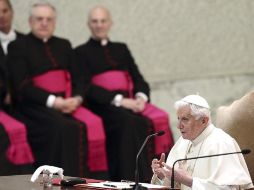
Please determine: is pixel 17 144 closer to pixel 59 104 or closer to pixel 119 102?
pixel 59 104

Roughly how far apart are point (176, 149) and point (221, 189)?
0.71 meters

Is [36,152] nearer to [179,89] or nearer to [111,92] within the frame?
[111,92]

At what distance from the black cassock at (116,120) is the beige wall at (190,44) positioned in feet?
4.07

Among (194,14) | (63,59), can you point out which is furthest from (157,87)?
(63,59)

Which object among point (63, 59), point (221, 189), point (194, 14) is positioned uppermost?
point (194, 14)

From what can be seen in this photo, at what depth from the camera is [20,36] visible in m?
8.45

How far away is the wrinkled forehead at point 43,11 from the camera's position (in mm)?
8234

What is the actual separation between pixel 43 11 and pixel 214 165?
4.06 m

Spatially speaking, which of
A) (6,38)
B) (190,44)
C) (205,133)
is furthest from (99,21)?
(205,133)

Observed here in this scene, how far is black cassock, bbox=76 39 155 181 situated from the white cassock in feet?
10.1

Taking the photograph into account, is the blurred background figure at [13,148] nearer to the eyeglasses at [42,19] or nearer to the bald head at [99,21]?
the eyeglasses at [42,19]

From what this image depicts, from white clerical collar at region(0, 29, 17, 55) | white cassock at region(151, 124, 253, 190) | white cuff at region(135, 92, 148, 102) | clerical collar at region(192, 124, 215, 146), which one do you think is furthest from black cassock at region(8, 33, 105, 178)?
clerical collar at region(192, 124, 215, 146)

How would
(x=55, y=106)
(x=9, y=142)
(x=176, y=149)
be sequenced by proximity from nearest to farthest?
1. (x=176, y=149)
2. (x=9, y=142)
3. (x=55, y=106)

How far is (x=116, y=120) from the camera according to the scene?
8.33 metres
